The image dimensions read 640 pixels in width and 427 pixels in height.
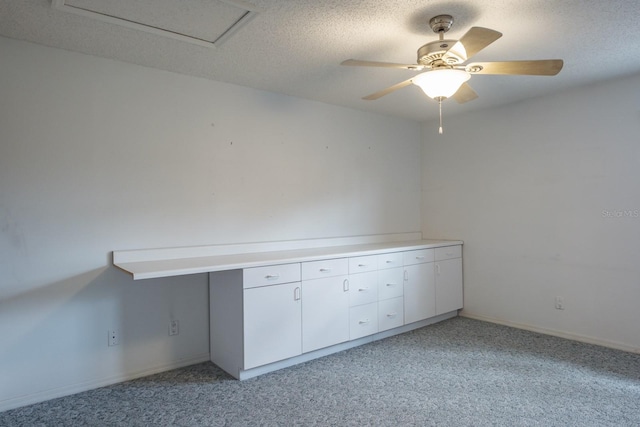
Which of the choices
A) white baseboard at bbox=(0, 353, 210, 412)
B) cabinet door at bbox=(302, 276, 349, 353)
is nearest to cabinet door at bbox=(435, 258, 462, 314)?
cabinet door at bbox=(302, 276, 349, 353)

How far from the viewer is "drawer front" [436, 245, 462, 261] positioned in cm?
430

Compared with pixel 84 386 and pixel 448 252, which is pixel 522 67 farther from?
pixel 84 386

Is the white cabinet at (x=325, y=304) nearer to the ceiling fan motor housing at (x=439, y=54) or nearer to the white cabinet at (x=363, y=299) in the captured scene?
the white cabinet at (x=363, y=299)

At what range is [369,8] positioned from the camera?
217 centimetres

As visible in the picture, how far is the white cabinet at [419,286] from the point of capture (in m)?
3.95

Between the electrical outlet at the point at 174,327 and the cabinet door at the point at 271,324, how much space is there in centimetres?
67

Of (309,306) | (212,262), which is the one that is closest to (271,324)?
(309,306)

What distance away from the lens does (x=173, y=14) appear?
2252mm

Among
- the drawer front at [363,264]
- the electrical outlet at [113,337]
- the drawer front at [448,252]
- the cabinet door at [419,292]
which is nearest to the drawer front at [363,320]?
the drawer front at [363,264]

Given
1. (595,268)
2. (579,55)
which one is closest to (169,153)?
(579,55)

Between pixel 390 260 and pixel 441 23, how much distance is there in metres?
2.16

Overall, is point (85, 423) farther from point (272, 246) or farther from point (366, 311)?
point (366, 311)

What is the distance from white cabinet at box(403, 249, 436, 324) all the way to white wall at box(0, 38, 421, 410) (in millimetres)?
1049

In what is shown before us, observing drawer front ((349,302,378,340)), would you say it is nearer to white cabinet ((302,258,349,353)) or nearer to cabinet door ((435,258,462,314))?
white cabinet ((302,258,349,353))
